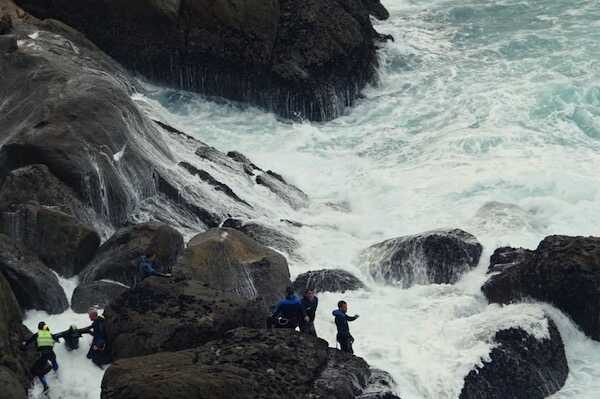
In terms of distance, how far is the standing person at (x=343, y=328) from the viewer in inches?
665

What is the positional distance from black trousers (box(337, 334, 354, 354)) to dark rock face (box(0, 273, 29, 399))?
211 inches

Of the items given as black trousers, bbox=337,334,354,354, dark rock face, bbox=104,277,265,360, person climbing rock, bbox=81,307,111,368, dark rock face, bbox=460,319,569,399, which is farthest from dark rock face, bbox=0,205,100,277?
dark rock face, bbox=460,319,569,399

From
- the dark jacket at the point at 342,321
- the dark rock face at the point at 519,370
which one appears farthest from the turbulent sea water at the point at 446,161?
the dark jacket at the point at 342,321

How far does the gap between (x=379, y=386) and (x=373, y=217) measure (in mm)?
9885

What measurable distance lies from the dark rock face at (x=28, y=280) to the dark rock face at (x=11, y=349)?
0.68m

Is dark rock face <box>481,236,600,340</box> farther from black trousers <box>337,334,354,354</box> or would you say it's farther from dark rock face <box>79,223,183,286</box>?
dark rock face <box>79,223,183,286</box>

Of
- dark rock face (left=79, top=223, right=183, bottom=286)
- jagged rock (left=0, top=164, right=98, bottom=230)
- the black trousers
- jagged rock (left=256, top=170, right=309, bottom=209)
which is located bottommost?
jagged rock (left=256, top=170, right=309, bottom=209)

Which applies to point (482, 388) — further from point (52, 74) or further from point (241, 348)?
point (52, 74)

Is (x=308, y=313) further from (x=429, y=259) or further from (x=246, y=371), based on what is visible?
(x=429, y=259)

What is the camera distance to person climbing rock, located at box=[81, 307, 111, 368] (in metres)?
16.5

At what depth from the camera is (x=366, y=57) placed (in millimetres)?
35094

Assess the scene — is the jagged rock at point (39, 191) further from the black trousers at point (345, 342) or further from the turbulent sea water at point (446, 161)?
the black trousers at point (345, 342)

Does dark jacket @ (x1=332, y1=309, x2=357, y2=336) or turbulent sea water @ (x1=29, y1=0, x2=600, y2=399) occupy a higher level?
dark jacket @ (x1=332, y1=309, x2=357, y2=336)

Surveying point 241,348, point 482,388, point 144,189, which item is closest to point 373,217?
point 144,189
